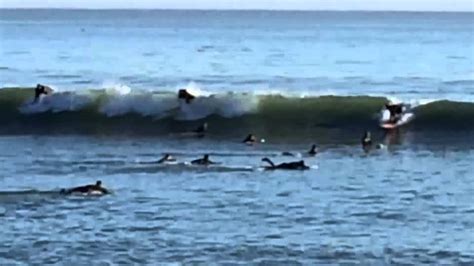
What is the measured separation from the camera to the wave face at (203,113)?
40781mm

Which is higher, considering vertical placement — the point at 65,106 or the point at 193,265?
the point at 65,106

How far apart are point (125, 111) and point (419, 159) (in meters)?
13.4

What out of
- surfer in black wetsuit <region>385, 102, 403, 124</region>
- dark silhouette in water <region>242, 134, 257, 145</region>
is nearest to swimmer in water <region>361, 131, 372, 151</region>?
dark silhouette in water <region>242, 134, 257, 145</region>

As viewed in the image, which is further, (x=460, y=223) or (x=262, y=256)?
(x=460, y=223)

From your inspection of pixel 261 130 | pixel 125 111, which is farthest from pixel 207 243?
pixel 125 111

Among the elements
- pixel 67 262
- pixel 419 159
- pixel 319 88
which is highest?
pixel 319 88

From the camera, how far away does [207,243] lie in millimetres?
22281

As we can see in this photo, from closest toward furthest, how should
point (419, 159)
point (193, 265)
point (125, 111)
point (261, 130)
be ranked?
point (193, 265) < point (419, 159) < point (261, 130) < point (125, 111)

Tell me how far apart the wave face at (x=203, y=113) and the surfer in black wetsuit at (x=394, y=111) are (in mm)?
424

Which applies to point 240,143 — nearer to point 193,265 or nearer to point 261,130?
point 261,130

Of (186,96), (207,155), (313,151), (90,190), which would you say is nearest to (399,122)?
(313,151)

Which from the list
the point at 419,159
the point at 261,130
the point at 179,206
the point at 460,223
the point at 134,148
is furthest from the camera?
the point at 261,130

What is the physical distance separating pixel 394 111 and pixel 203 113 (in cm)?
540

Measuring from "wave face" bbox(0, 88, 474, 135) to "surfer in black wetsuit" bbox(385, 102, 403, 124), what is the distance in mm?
424
